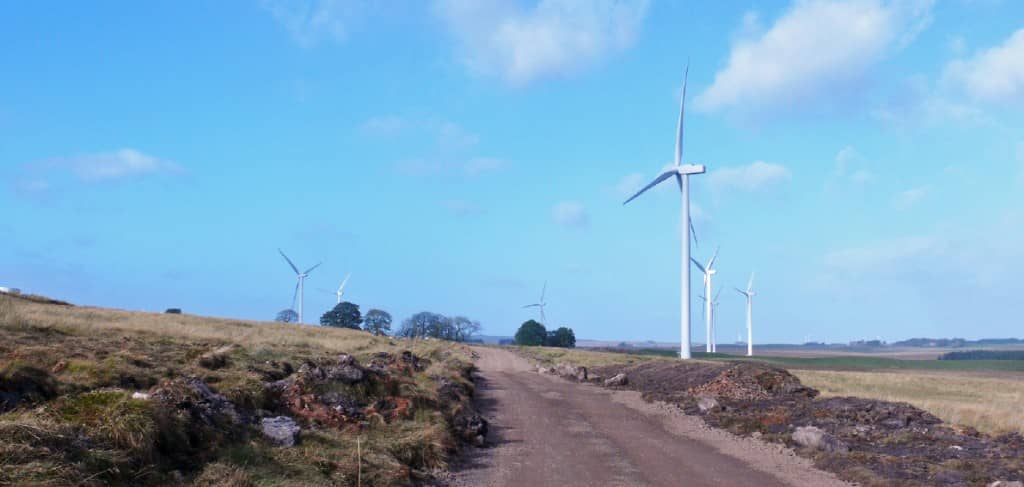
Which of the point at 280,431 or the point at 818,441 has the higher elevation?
the point at 280,431

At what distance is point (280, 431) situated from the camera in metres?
14.4

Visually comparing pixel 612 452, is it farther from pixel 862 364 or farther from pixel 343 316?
pixel 343 316

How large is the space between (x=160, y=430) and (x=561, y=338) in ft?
425

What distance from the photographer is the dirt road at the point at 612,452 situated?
15.2 metres

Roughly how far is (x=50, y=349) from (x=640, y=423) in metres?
15.9

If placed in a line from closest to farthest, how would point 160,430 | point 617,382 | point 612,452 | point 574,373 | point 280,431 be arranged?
1. point 160,430
2. point 280,431
3. point 612,452
4. point 617,382
5. point 574,373

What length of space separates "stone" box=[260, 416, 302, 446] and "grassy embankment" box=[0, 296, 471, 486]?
0.64 feet

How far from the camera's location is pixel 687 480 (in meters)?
14.9

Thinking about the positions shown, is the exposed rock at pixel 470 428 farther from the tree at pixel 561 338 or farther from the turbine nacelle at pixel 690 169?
the tree at pixel 561 338

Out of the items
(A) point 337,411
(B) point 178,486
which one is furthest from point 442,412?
(B) point 178,486

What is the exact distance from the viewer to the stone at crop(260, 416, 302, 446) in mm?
14117

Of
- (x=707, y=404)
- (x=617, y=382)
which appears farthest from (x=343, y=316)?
(x=707, y=404)

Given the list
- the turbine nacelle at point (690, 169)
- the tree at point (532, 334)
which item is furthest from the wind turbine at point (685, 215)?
the tree at point (532, 334)

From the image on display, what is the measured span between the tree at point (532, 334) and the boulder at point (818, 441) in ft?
375
